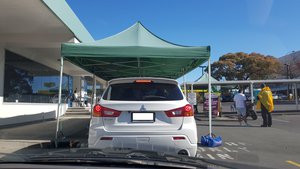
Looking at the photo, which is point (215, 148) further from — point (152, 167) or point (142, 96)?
point (152, 167)

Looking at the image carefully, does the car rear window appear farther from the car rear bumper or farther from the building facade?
the building facade

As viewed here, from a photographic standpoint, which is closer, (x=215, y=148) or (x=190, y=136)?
(x=190, y=136)

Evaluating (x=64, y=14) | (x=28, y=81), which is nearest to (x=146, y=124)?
(x=64, y=14)

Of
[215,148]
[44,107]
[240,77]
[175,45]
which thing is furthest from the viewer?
[240,77]

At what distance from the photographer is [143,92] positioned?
7.40 m

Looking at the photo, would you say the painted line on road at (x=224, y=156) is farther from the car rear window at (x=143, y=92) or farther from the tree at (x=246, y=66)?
the tree at (x=246, y=66)

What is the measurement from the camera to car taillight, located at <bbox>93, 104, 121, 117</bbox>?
7047 mm

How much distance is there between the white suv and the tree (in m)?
61.6

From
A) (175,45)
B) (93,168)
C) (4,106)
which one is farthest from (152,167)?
(4,106)

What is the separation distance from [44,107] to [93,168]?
2112 centimetres

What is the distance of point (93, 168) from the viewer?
9.11ft

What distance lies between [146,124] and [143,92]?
68 centimetres

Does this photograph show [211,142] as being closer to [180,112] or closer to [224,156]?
[224,156]

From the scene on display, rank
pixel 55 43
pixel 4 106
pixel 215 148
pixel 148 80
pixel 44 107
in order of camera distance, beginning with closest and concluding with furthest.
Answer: pixel 148 80 < pixel 215 148 < pixel 4 106 < pixel 55 43 < pixel 44 107
